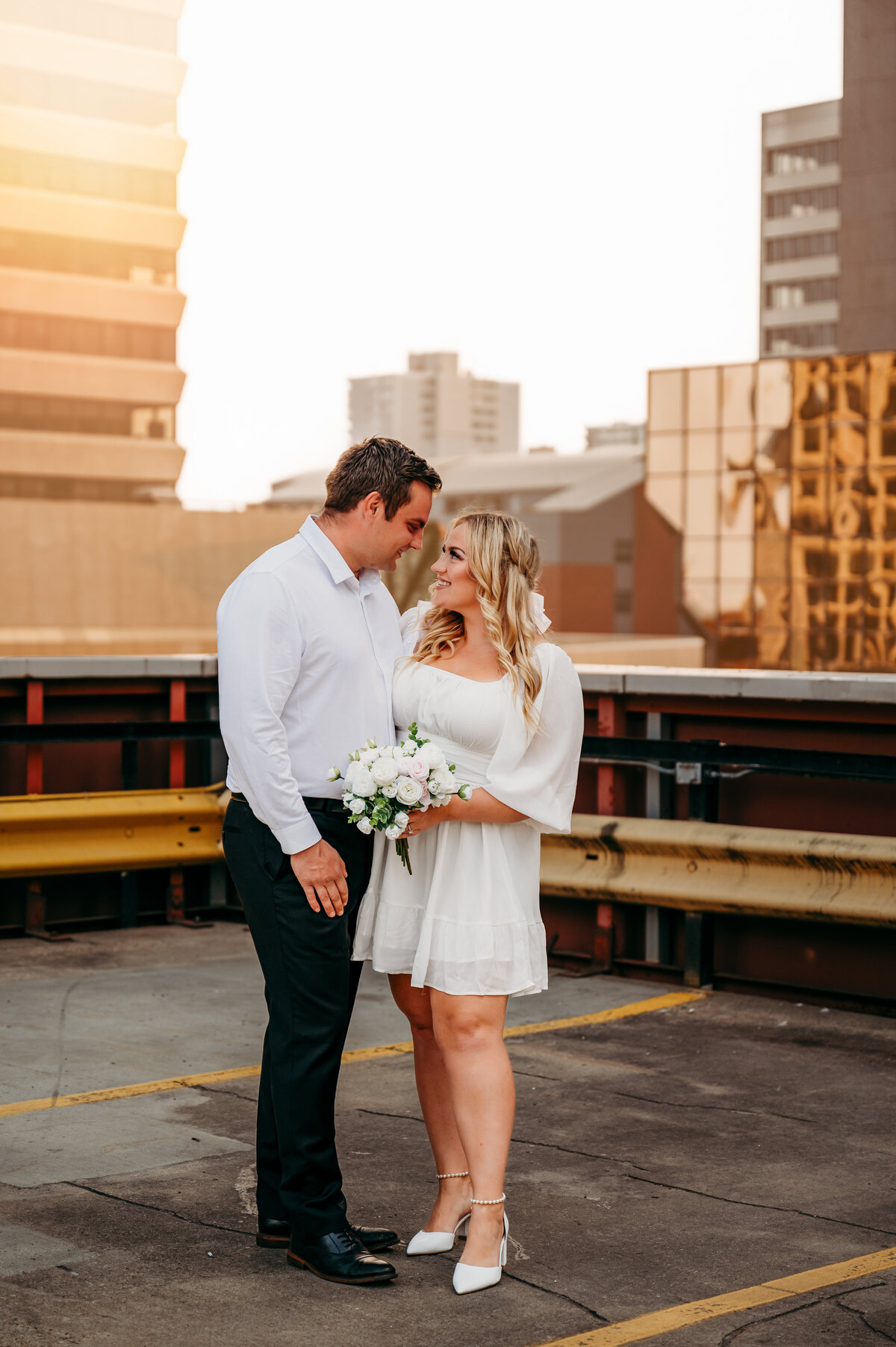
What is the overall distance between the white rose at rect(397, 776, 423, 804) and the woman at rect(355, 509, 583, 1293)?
16 centimetres

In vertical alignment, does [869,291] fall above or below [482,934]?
above

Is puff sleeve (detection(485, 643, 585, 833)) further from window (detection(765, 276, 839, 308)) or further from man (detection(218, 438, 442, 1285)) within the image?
window (detection(765, 276, 839, 308))

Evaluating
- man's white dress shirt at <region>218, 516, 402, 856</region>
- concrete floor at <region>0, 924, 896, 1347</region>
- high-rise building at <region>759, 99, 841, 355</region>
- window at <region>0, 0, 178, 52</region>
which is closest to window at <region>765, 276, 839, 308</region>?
high-rise building at <region>759, 99, 841, 355</region>

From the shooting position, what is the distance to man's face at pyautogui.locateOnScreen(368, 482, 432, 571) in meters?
4.18

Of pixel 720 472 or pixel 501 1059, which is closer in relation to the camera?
pixel 501 1059

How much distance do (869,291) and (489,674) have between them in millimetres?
76183

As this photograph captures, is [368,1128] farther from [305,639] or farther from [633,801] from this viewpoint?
[633,801]

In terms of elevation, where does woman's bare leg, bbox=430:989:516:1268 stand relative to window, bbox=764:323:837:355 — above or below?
below

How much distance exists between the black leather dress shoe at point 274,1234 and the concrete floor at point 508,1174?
50 millimetres

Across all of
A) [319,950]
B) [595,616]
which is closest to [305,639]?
[319,950]

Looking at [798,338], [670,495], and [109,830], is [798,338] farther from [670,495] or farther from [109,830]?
[109,830]

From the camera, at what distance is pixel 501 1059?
4.17 meters

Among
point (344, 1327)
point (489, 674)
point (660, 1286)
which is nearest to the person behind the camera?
point (344, 1327)

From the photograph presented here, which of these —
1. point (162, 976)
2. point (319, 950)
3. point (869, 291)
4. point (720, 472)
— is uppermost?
point (869, 291)
